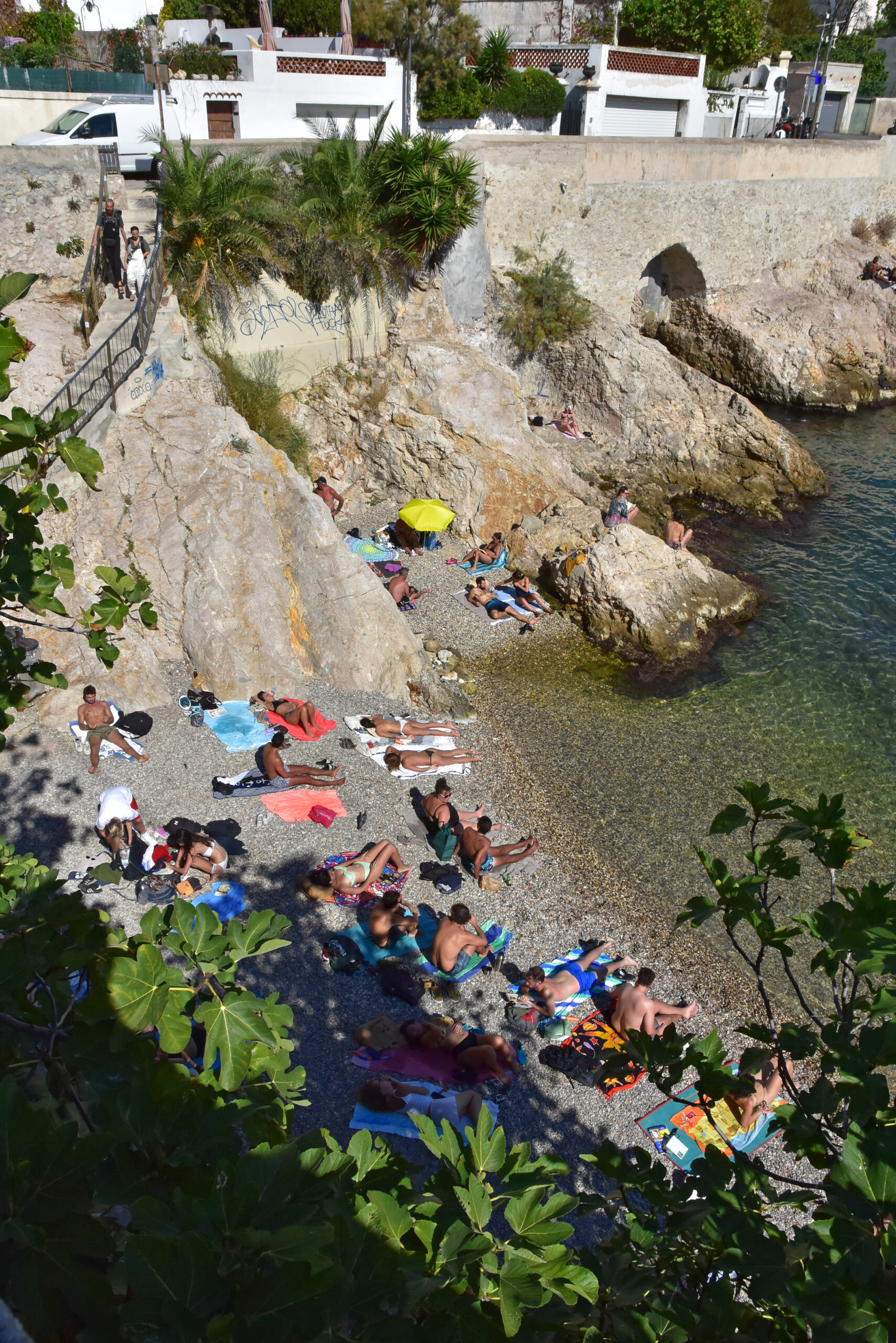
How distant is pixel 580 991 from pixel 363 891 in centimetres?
252

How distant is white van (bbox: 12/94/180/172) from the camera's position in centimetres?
1697

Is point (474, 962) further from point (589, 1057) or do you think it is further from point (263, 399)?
point (263, 399)

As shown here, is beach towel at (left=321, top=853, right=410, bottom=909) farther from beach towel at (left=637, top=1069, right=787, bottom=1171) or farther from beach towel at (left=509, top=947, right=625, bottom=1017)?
beach towel at (left=637, top=1069, right=787, bottom=1171)

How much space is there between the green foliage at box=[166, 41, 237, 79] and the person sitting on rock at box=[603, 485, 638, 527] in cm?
1325

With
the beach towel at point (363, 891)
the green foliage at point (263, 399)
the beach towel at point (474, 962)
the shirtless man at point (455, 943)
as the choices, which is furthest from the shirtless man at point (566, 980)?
the green foliage at point (263, 399)

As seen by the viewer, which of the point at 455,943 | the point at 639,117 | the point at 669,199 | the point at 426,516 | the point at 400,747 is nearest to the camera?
the point at 455,943

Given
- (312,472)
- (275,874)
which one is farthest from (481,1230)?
(312,472)

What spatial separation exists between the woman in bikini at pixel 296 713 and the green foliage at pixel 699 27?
30.2 m

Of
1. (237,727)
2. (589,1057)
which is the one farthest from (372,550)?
(589,1057)

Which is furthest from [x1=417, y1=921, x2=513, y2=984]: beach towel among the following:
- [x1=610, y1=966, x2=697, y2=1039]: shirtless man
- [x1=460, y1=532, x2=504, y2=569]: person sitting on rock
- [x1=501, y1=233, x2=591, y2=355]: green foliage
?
[x1=501, y1=233, x2=591, y2=355]: green foliage

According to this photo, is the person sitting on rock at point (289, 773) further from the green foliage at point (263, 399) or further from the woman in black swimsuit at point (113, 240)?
the woman in black swimsuit at point (113, 240)

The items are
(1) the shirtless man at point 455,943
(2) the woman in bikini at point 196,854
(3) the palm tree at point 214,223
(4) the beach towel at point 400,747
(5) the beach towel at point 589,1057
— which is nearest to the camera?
(5) the beach towel at point 589,1057

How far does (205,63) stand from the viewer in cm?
2014

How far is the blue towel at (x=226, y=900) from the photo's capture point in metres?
8.91
